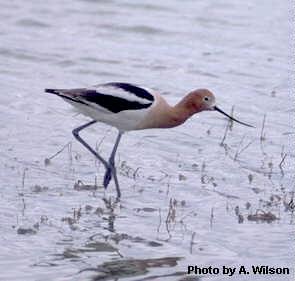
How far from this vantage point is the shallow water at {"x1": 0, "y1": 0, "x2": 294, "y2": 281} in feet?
23.7

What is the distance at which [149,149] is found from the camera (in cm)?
985

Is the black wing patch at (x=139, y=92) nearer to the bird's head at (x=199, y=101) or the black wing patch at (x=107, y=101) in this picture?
the black wing patch at (x=107, y=101)

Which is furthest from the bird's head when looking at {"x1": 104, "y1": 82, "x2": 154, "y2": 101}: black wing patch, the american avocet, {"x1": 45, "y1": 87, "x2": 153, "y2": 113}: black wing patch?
{"x1": 45, "y1": 87, "x2": 153, "y2": 113}: black wing patch

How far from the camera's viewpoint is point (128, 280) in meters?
6.67

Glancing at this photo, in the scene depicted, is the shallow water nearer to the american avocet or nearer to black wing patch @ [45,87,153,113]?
the american avocet

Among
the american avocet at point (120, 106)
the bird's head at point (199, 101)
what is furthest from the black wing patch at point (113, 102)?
the bird's head at point (199, 101)

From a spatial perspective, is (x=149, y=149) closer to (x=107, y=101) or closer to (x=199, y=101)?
(x=199, y=101)

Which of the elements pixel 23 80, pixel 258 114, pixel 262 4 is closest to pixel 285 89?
pixel 258 114

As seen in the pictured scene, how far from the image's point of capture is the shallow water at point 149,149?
23.7 ft

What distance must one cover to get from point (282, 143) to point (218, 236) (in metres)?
2.79

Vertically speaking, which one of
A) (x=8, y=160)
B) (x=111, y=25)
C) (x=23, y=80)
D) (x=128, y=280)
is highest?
(x=111, y=25)

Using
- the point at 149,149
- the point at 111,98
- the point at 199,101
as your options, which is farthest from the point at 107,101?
the point at 149,149

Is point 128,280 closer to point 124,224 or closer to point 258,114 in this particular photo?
point 124,224

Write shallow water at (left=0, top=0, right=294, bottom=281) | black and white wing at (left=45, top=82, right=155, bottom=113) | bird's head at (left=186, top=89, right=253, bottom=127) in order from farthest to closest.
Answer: bird's head at (left=186, top=89, right=253, bottom=127)
black and white wing at (left=45, top=82, right=155, bottom=113)
shallow water at (left=0, top=0, right=294, bottom=281)
